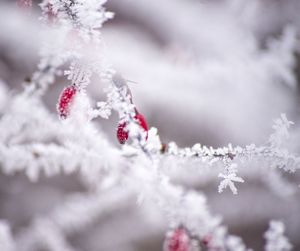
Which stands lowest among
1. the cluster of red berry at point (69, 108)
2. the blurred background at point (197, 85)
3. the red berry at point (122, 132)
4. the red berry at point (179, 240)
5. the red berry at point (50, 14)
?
the red berry at point (179, 240)

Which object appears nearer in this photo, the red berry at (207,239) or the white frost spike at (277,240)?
the red berry at (207,239)

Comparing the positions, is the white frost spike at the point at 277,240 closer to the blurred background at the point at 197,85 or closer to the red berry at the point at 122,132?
the red berry at the point at 122,132

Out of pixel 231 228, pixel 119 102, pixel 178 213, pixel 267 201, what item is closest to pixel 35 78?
pixel 119 102

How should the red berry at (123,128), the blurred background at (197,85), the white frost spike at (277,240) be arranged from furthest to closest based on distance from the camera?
the blurred background at (197,85) < the white frost spike at (277,240) < the red berry at (123,128)

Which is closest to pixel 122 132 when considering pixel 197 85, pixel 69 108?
pixel 69 108

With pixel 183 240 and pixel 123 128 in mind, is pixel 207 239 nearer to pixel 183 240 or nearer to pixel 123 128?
pixel 183 240

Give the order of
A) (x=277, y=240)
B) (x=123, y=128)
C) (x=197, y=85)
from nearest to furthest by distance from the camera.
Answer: (x=123, y=128)
(x=277, y=240)
(x=197, y=85)

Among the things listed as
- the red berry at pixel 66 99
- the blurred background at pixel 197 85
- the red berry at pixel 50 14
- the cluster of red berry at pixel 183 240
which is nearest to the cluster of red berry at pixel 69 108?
the red berry at pixel 66 99
